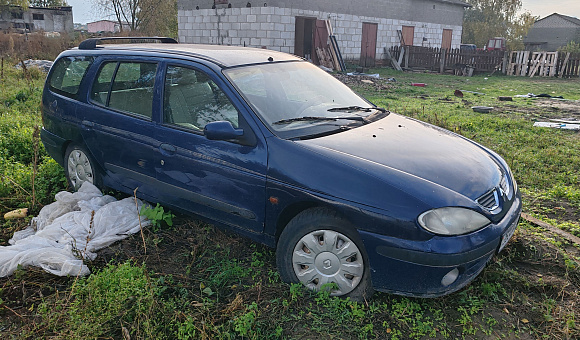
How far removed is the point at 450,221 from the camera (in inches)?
106

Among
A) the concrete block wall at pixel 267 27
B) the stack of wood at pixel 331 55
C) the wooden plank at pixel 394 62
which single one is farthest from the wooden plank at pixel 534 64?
the stack of wood at pixel 331 55

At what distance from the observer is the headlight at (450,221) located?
2.65 m

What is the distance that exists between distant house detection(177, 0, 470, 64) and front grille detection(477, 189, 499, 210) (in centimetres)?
1686

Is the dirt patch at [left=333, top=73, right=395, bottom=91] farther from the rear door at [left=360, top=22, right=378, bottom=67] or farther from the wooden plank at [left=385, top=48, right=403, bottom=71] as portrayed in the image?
the wooden plank at [left=385, top=48, right=403, bottom=71]

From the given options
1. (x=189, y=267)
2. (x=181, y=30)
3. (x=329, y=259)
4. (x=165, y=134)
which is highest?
(x=181, y=30)

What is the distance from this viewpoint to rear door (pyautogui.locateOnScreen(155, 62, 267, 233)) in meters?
3.22

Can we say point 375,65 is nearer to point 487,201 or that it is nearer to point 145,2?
point 145,2

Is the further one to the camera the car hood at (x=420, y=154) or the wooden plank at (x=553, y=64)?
the wooden plank at (x=553, y=64)

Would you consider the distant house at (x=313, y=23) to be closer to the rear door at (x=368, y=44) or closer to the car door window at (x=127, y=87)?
the rear door at (x=368, y=44)

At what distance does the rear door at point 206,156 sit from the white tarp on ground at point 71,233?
21.6 inches

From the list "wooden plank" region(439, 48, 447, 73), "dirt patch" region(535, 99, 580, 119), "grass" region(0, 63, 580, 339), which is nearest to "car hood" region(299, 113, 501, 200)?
"grass" region(0, 63, 580, 339)

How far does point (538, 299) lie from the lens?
312 centimetres

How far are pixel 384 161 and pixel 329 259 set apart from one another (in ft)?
2.51

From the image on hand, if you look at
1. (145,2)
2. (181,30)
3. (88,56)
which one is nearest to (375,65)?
(181,30)
